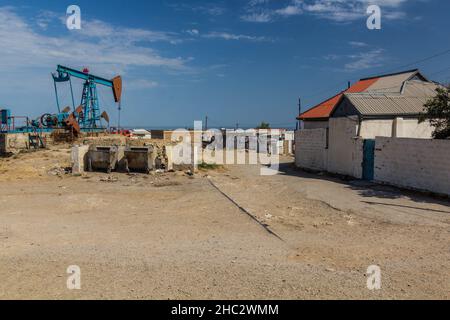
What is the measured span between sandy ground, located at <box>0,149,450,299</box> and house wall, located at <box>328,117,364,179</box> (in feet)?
6.96

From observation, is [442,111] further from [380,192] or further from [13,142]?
[13,142]

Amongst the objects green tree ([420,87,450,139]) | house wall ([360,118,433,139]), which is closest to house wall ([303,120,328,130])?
house wall ([360,118,433,139])

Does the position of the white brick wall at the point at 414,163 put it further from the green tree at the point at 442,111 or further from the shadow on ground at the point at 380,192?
the green tree at the point at 442,111

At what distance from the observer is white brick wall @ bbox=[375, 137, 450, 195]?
11555 millimetres

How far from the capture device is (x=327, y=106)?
26.6 meters

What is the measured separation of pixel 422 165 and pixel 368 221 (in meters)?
4.83

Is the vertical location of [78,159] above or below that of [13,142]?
below

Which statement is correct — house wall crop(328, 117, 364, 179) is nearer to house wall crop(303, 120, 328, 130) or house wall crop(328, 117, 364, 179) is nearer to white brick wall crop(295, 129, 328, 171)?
white brick wall crop(295, 129, 328, 171)

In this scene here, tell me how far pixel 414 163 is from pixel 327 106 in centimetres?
1447

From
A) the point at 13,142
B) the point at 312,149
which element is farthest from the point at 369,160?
the point at 13,142
